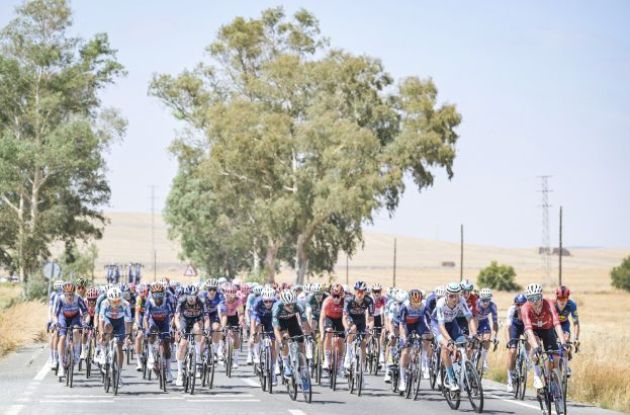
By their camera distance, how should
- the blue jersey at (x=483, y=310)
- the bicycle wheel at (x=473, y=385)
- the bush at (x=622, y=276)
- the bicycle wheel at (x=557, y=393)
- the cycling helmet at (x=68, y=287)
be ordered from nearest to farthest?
1. the bicycle wheel at (x=557, y=393)
2. the bicycle wheel at (x=473, y=385)
3. the cycling helmet at (x=68, y=287)
4. the blue jersey at (x=483, y=310)
5. the bush at (x=622, y=276)

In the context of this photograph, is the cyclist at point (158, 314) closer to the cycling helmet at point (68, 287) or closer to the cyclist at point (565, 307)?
the cycling helmet at point (68, 287)

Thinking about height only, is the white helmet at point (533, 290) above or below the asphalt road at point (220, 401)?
above

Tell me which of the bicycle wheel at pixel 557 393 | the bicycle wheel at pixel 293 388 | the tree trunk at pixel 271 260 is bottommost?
the bicycle wheel at pixel 293 388

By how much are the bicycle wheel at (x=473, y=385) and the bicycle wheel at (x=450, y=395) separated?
0.76ft

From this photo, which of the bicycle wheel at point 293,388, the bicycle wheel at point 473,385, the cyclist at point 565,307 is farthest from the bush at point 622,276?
the bicycle wheel at point 473,385

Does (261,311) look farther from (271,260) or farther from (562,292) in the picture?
(271,260)

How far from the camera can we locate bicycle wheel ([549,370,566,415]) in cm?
1655

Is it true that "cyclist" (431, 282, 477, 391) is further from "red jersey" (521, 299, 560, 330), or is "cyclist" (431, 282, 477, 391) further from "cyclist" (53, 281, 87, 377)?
"cyclist" (53, 281, 87, 377)

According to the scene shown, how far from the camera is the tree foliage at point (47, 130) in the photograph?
69.3 meters

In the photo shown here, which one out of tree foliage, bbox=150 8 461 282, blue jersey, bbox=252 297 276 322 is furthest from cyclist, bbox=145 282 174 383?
tree foliage, bbox=150 8 461 282

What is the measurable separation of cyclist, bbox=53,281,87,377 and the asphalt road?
2.70 feet

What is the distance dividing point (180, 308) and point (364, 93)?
4780 centimetres

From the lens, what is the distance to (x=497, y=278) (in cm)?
11412

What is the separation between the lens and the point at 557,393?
1661 centimetres
